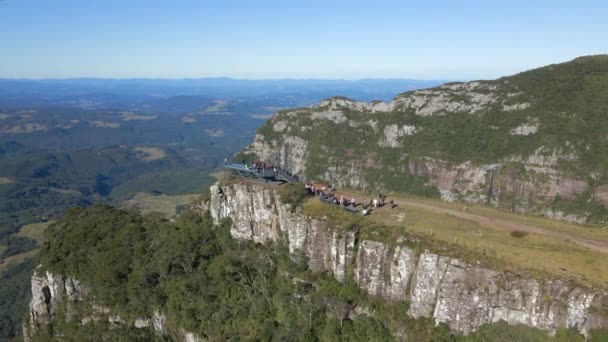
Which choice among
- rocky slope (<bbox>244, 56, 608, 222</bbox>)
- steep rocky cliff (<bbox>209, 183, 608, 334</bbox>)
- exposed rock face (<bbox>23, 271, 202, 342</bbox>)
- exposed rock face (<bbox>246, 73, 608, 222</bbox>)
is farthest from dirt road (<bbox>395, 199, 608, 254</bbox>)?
exposed rock face (<bbox>246, 73, 608, 222</bbox>)

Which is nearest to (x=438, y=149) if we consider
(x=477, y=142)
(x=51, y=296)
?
(x=477, y=142)

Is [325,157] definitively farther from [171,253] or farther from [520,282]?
[520,282]

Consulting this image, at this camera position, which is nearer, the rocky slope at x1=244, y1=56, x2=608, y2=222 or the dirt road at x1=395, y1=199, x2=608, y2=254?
the dirt road at x1=395, y1=199, x2=608, y2=254

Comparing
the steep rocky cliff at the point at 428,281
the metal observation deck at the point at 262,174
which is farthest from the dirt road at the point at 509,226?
the metal observation deck at the point at 262,174

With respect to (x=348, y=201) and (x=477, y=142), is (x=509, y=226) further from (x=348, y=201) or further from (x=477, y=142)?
(x=477, y=142)

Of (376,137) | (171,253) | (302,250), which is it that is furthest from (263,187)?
(376,137)

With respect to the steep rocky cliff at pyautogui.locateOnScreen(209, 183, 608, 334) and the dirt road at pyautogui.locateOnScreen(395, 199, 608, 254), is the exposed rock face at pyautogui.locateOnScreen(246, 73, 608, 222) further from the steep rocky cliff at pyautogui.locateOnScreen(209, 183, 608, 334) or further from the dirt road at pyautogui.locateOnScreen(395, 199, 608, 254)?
the steep rocky cliff at pyautogui.locateOnScreen(209, 183, 608, 334)

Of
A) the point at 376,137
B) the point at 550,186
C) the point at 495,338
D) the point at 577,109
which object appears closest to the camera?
the point at 495,338
